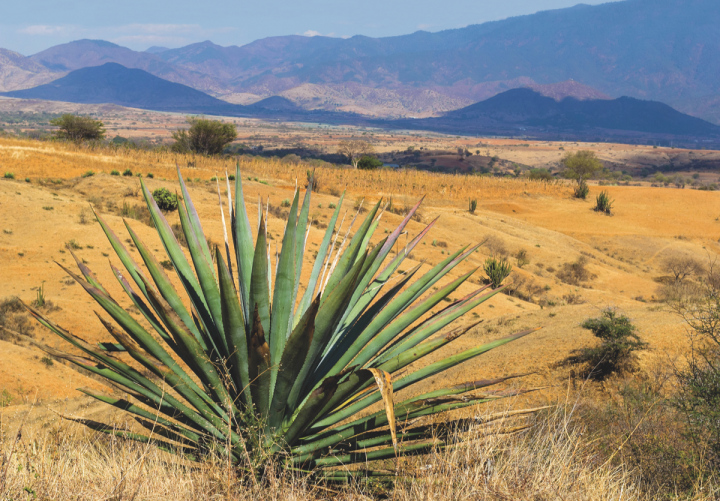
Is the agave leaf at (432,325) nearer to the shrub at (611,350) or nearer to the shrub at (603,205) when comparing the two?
the shrub at (611,350)

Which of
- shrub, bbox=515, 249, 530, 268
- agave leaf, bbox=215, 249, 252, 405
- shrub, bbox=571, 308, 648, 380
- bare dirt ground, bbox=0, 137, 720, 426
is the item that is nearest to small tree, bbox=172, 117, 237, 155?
bare dirt ground, bbox=0, 137, 720, 426

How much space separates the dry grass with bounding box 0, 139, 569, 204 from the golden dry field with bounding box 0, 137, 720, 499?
16 cm

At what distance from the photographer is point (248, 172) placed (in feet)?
102

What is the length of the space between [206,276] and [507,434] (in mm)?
1763

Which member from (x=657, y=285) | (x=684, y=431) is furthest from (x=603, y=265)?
(x=684, y=431)

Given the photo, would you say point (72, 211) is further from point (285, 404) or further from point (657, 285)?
point (657, 285)

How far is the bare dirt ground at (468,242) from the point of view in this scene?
6.86 m

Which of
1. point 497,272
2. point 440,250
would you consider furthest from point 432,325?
point 440,250

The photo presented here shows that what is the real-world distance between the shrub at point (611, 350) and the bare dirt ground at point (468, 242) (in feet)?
0.74

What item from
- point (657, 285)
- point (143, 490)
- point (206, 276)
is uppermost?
point (206, 276)

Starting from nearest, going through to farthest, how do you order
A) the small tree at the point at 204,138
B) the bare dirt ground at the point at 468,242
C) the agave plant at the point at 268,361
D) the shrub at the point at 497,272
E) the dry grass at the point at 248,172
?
the agave plant at the point at 268,361
the bare dirt ground at the point at 468,242
the shrub at the point at 497,272
the dry grass at the point at 248,172
the small tree at the point at 204,138

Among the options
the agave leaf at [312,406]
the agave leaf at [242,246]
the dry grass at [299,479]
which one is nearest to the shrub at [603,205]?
the dry grass at [299,479]

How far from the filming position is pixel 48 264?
36.2 ft

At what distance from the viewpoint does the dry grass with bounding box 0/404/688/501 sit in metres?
2.29
